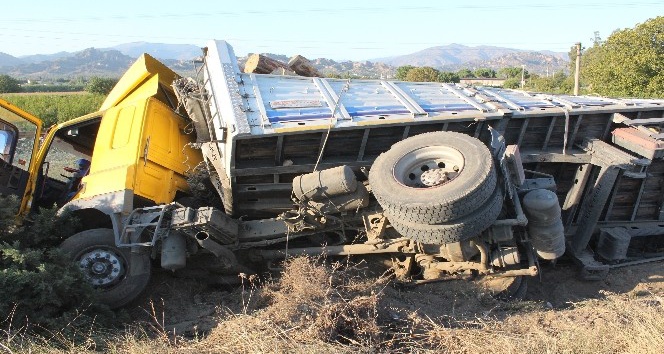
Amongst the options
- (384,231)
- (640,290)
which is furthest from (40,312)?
(640,290)

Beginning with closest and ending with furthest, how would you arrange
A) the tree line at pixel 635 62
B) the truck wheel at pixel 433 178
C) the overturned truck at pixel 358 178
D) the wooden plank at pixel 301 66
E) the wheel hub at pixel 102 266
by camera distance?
the truck wheel at pixel 433 178, the overturned truck at pixel 358 178, the wheel hub at pixel 102 266, the wooden plank at pixel 301 66, the tree line at pixel 635 62

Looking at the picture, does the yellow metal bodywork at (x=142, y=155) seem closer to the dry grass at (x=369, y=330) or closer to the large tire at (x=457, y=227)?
the dry grass at (x=369, y=330)

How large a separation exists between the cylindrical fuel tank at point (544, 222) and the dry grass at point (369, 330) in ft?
2.19

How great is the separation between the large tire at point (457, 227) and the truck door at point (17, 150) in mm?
4245

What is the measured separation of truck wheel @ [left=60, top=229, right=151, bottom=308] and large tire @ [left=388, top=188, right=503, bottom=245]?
8.84 feet

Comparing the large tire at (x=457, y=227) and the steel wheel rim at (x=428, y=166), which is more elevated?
the steel wheel rim at (x=428, y=166)

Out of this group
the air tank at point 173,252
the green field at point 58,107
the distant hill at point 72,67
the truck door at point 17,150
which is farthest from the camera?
the distant hill at point 72,67

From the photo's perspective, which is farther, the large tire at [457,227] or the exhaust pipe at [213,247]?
the exhaust pipe at [213,247]

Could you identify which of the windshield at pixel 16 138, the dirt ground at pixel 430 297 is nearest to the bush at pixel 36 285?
the dirt ground at pixel 430 297

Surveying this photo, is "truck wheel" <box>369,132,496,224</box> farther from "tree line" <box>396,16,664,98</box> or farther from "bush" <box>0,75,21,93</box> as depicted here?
"bush" <box>0,75,21,93</box>

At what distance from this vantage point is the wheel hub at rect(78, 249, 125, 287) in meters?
5.36

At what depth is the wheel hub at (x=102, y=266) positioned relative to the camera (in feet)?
17.6

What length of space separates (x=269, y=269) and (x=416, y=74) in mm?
36887

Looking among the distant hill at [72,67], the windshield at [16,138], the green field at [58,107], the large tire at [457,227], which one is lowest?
the distant hill at [72,67]
